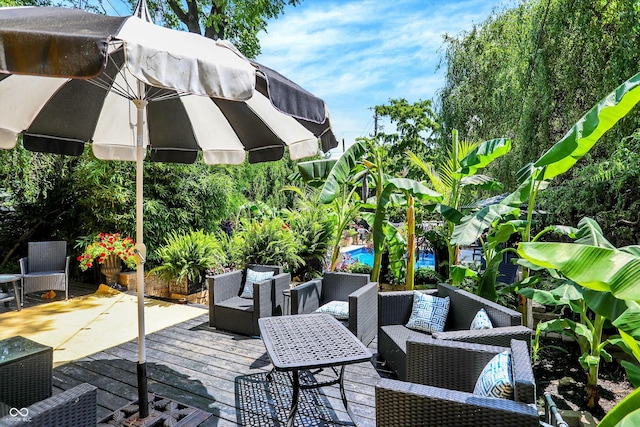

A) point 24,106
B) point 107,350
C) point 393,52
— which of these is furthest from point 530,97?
point 107,350

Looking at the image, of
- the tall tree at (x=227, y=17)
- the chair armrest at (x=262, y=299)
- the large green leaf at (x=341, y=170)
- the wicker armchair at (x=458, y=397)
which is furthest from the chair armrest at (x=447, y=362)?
the tall tree at (x=227, y=17)

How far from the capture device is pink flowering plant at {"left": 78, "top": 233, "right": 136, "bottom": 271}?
20.5ft

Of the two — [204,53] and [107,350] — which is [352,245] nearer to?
[107,350]

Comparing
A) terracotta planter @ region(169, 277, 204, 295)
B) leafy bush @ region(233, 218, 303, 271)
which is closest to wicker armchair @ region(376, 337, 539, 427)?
leafy bush @ region(233, 218, 303, 271)

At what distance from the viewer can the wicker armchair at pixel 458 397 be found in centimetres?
172

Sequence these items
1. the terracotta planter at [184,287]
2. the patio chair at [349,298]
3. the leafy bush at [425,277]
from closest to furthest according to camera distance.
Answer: the patio chair at [349,298]
the terracotta planter at [184,287]
the leafy bush at [425,277]

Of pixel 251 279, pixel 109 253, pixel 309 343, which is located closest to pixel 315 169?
pixel 251 279

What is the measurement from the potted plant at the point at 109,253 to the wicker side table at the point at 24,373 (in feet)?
12.0

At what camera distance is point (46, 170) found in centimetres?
708

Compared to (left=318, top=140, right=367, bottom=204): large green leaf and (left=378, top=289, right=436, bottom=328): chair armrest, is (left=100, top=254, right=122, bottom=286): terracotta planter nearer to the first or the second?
(left=318, top=140, right=367, bottom=204): large green leaf

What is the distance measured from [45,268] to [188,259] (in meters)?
2.35

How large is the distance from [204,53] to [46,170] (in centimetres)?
714

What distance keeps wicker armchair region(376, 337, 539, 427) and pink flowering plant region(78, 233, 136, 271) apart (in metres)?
5.57

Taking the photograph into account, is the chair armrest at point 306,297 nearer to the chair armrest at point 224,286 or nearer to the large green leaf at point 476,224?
the chair armrest at point 224,286
